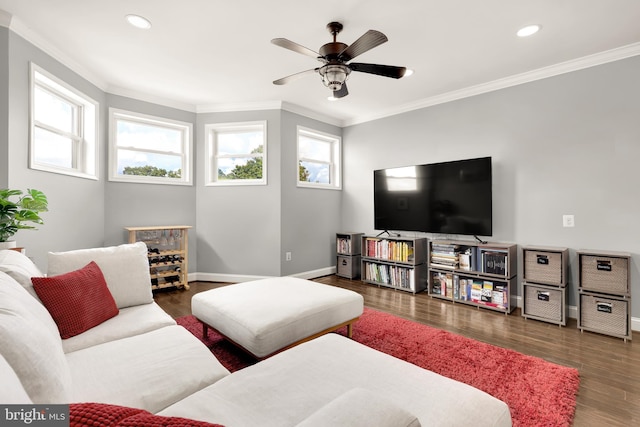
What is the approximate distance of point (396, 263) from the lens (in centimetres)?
420

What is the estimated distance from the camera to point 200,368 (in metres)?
1.32

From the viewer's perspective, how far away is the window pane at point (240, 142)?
463cm

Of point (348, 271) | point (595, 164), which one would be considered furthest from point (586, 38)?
point (348, 271)

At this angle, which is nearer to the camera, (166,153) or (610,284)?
(610,284)

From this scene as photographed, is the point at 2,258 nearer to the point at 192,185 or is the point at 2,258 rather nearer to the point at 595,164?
the point at 192,185

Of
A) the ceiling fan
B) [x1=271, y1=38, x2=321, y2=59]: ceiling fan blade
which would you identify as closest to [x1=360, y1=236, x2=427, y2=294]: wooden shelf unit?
the ceiling fan

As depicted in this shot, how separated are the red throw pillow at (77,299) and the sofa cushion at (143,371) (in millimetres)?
206

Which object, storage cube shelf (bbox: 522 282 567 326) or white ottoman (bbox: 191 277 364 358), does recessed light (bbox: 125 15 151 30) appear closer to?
white ottoman (bbox: 191 277 364 358)

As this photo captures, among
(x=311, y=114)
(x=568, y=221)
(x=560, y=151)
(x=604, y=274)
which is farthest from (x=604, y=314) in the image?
(x=311, y=114)

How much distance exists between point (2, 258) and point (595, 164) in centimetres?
470

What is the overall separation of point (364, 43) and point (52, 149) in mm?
3299

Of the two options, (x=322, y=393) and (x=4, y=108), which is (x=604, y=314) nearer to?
(x=322, y=393)

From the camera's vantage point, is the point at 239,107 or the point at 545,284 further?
the point at 239,107

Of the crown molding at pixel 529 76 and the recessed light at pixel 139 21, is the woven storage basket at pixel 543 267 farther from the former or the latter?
the recessed light at pixel 139 21
